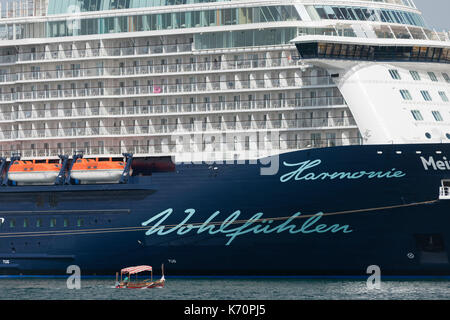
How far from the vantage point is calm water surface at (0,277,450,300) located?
76.0 feet

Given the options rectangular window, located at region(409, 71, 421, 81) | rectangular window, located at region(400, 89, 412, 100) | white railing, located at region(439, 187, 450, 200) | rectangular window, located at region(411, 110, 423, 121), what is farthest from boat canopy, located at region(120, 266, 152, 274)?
rectangular window, located at region(409, 71, 421, 81)

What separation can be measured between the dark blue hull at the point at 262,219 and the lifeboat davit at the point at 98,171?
440 mm

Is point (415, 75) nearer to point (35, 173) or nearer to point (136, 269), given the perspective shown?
point (136, 269)

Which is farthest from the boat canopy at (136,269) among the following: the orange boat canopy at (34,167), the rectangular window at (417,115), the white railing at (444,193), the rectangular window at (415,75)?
the rectangular window at (415,75)

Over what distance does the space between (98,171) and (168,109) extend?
12.8 feet

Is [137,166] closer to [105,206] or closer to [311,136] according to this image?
[105,206]

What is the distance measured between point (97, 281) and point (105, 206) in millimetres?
2930

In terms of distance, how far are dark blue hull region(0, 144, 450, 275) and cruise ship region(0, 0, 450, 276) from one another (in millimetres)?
53

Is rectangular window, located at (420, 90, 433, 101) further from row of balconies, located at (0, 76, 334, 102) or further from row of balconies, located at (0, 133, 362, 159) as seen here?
row of balconies, located at (0, 76, 334, 102)

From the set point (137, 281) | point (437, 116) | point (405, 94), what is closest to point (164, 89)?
point (137, 281)

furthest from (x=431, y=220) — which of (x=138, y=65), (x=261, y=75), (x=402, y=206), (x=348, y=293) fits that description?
(x=138, y=65)

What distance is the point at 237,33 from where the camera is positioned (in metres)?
30.5

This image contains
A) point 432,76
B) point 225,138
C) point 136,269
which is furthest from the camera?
point 225,138

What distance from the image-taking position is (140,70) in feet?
105
